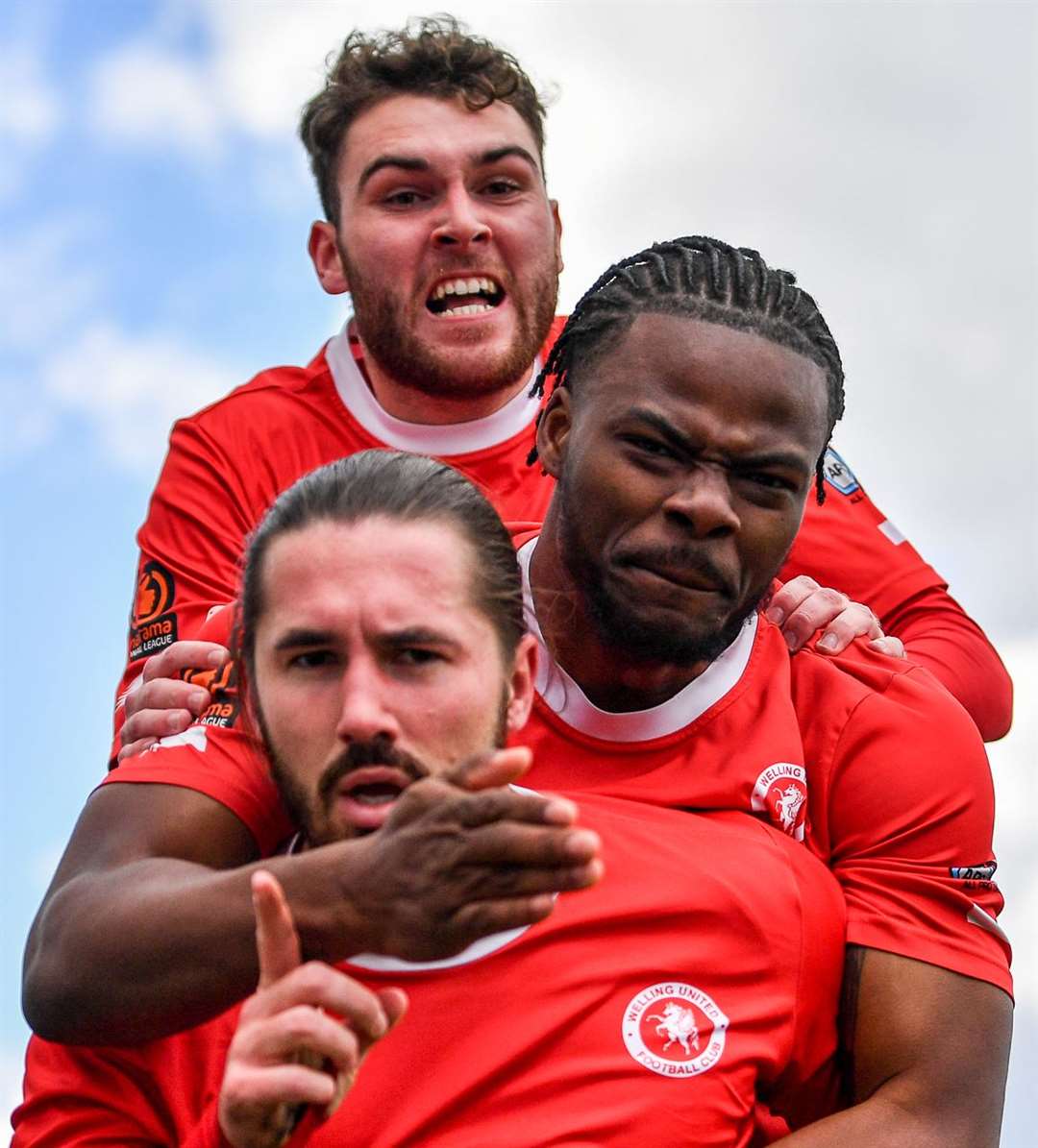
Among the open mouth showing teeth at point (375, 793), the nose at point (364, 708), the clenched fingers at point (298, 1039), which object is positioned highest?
the nose at point (364, 708)

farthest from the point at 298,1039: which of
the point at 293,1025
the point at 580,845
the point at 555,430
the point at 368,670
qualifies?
the point at 555,430

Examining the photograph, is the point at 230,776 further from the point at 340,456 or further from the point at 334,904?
the point at 340,456

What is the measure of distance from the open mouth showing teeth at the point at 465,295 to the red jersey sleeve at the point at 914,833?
7.42ft

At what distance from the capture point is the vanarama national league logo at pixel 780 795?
10.8ft

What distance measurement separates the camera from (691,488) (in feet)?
10.6

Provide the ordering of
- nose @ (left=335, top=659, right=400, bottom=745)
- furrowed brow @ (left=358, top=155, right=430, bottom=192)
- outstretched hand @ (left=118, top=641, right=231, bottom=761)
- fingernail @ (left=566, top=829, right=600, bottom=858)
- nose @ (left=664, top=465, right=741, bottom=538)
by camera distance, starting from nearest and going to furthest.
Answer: fingernail @ (left=566, top=829, right=600, bottom=858) < nose @ (left=335, top=659, right=400, bottom=745) < nose @ (left=664, top=465, right=741, bottom=538) < outstretched hand @ (left=118, top=641, right=231, bottom=761) < furrowed brow @ (left=358, top=155, right=430, bottom=192)

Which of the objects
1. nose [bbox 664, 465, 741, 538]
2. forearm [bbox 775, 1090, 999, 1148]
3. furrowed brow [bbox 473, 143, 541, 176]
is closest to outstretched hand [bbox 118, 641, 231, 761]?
nose [bbox 664, 465, 741, 538]

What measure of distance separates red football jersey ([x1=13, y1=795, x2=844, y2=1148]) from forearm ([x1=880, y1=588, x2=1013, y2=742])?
1.79 m

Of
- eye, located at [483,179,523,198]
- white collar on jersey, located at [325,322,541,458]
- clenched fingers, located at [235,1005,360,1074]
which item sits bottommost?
clenched fingers, located at [235,1005,360,1074]

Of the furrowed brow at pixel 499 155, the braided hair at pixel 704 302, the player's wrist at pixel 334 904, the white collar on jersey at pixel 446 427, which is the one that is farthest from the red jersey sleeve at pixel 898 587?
the player's wrist at pixel 334 904

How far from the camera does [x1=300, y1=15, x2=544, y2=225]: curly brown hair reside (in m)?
5.58

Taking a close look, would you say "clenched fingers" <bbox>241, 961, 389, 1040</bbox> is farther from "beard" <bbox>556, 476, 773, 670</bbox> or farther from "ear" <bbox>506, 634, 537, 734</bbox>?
"beard" <bbox>556, 476, 773, 670</bbox>

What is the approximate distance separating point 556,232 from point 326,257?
0.72 meters

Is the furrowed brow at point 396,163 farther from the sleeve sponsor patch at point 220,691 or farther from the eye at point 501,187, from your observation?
the sleeve sponsor patch at point 220,691
